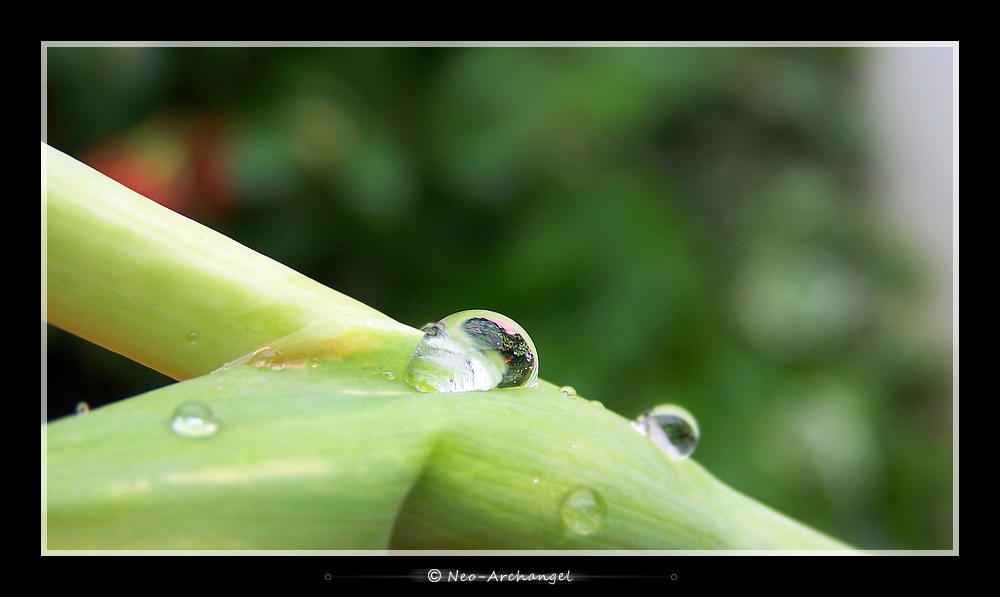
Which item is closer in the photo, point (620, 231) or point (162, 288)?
point (162, 288)

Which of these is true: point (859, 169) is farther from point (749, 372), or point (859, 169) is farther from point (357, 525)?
point (357, 525)

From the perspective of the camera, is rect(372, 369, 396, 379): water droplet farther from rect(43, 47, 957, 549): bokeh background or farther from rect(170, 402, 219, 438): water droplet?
rect(43, 47, 957, 549): bokeh background

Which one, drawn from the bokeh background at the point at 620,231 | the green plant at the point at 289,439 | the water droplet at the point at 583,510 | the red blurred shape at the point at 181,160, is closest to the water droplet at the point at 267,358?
the green plant at the point at 289,439

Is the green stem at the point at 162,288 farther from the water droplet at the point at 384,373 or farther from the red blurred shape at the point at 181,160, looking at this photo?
the red blurred shape at the point at 181,160

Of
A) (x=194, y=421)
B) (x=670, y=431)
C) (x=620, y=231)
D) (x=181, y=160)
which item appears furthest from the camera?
(x=620, y=231)

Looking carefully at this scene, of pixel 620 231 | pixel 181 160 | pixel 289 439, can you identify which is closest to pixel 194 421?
pixel 289 439

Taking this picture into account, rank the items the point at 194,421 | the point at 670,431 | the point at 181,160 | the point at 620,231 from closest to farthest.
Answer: the point at 194,421
the point at 670,431
the point at 181,160
the point at 620,231

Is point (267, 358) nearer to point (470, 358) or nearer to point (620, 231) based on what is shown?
point (470, 358)

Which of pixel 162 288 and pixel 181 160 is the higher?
pixel 181 160
